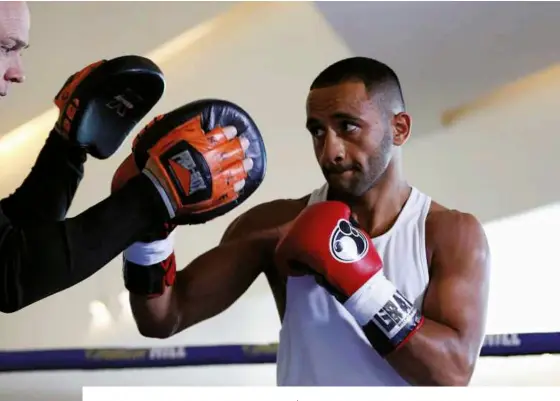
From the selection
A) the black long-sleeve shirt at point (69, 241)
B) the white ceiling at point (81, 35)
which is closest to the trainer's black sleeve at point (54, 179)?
the black long-sleeve shirt at point (69, 241)

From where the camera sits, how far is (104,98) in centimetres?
130

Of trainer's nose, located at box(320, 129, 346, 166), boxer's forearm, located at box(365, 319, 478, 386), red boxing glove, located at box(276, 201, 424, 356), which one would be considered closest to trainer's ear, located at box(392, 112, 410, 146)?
trainer's nose, located at box(320, 129, 346, 166)

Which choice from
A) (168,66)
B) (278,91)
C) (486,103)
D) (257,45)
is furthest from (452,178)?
(168,66)

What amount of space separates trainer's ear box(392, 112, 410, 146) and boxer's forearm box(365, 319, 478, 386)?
384 mm

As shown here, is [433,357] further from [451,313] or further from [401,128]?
[401,128]

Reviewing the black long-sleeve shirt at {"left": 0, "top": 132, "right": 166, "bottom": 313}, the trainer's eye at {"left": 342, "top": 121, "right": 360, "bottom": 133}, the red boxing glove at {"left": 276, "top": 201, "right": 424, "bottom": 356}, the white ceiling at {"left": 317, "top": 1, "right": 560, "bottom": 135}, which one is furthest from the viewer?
the white ceiling at {"left": 317, "top": 1, "right": 560, "bottom": 135}

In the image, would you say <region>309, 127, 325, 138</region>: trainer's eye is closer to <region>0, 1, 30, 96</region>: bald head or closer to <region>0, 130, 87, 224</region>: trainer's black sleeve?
<region>0, 130, 87, 224</region>: trainer's black sleeve

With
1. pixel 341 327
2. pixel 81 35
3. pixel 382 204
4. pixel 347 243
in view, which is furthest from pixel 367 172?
pixel 81 35

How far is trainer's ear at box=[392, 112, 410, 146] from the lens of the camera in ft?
4.80

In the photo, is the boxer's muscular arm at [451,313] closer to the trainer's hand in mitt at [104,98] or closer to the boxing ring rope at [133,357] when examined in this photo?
the boxing ring rope at [133,357]

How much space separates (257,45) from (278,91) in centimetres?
14

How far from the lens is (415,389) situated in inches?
52.1

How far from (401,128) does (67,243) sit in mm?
734

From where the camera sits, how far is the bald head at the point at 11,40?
1353 mm
